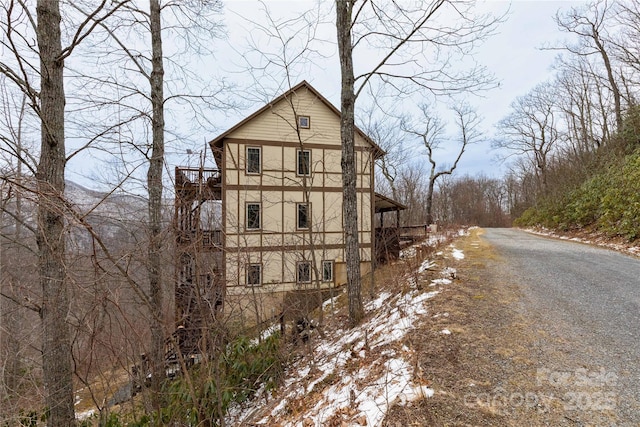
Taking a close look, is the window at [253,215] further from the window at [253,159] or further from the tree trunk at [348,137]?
the tree trunk at [348,137]

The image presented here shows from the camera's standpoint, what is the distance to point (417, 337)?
3.47 m

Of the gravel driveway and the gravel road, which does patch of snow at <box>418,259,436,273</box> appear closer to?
the gravel driveway

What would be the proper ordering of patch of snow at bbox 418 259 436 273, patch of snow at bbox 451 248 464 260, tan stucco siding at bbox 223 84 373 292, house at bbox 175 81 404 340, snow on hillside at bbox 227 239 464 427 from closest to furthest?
snow on hillside at bbox 227 239 464 427 < patch of snow at bbox 418 259 436 273 < patch of snow at bbox 451 248 464 260 < house at bbox 175 81 404 340 < tan stucco siding at bbox 223 84 373 292

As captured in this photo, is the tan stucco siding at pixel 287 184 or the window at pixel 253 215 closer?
the tan stucco siding at pixel 287 184

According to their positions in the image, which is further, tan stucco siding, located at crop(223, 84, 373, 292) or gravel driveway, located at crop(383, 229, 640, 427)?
tan stucco siding, located at crop(223, 84, 373, 292)

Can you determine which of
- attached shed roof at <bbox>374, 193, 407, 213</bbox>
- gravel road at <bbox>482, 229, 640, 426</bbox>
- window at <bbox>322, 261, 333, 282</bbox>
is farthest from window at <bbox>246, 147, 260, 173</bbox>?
gravel road at <bbox>482, 229, 640, 426</bbox>

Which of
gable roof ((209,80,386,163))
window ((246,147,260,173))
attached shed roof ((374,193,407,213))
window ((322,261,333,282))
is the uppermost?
gable roof ((209,80,386,163))

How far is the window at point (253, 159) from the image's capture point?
39.4 feet

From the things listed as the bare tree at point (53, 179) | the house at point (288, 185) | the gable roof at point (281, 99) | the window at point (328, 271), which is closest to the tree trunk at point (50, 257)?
the bare tree at point (53, 179)

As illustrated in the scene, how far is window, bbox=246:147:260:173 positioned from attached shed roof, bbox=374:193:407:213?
5.15 meters

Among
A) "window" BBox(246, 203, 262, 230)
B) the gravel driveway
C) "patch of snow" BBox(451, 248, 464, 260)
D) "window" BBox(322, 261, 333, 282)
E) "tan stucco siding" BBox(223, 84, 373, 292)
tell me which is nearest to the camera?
the gravel driveway

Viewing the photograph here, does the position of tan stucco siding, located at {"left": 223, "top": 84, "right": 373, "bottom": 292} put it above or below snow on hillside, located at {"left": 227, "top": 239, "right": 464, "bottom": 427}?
above

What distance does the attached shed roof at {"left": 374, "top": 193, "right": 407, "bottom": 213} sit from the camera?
43.1 feet

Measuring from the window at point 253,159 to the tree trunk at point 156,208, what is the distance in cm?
600
